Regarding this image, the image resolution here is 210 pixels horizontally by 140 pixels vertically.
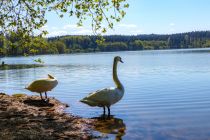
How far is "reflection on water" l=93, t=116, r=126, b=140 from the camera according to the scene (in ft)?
42.2

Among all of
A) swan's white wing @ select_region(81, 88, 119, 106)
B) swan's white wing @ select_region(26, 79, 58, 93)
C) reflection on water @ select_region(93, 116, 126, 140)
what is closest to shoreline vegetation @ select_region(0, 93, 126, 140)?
reflection on water @ select_region(93, 116, 126, 140)

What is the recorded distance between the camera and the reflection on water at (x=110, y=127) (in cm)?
1285

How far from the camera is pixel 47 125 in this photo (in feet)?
41.9

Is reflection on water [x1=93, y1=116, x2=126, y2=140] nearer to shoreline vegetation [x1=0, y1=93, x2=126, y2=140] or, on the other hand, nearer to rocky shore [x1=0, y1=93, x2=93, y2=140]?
shoreline vegetation [x1=0, y1=93, x2=126, y2=140]

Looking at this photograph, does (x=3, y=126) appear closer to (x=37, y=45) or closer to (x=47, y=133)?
(x=47, y=133)

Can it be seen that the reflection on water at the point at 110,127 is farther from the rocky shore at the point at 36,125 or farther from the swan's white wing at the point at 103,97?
the swan's white wing at the point at 103,97

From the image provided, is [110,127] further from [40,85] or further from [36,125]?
[40,85]

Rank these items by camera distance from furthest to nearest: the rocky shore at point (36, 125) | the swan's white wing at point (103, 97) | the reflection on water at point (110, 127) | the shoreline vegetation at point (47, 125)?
the swan's white wing at point (103, 97) < the reflection on water at point (110, 127) < the shoreline vegetation at point (47, 125) < the rocky shore at point (36, 125)

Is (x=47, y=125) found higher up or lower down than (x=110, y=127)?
higher up

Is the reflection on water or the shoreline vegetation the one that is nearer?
the shoreline vegetation

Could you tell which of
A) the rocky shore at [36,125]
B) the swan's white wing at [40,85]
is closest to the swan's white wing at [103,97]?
the rocky shore at [36,125]

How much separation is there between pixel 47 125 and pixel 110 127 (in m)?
2.60

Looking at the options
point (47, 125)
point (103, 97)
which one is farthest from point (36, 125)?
point (103, 97)

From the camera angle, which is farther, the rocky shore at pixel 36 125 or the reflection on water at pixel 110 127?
Answer: the reflection on water at pixel 110 127
